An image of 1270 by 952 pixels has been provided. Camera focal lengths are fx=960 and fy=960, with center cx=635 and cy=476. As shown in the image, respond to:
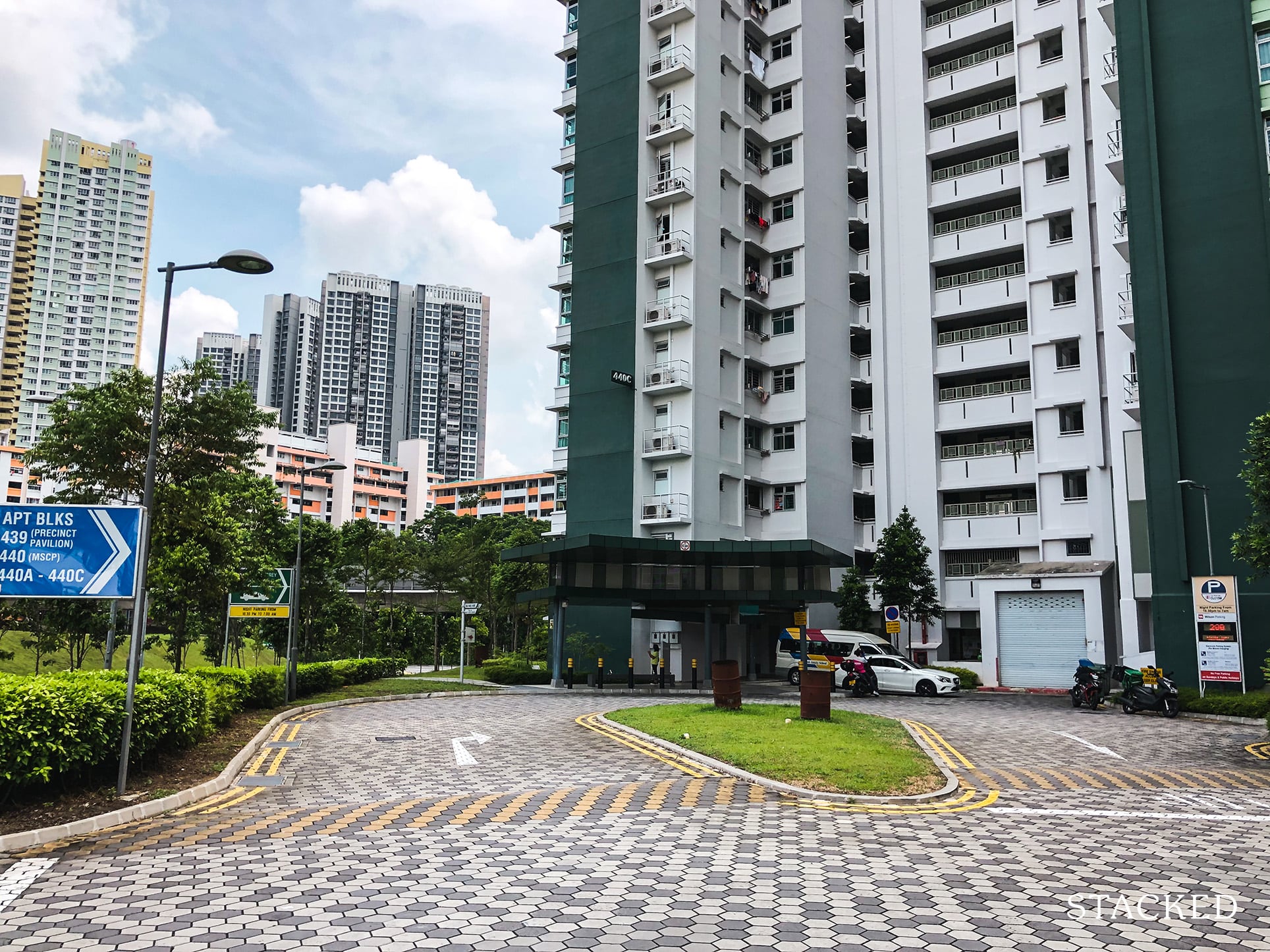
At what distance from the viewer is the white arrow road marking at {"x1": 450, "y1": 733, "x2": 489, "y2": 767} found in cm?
1584

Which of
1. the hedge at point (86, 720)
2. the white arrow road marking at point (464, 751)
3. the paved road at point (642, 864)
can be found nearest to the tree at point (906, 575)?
the paved road at point (642, 864)

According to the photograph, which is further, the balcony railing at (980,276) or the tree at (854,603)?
the balcony railing at (980,276)

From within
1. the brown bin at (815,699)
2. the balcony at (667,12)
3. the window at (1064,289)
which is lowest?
the brown bin at (815,699)

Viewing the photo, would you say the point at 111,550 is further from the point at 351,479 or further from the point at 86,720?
the point at 351,479

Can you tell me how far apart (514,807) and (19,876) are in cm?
523

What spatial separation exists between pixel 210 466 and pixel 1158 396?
28831mm

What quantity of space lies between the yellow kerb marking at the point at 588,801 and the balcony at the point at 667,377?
32092 millimetres

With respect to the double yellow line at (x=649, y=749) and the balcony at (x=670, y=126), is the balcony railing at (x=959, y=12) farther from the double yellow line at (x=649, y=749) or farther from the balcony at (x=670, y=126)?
the double yellow line at (x=649, y=749)

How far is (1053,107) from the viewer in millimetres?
46812

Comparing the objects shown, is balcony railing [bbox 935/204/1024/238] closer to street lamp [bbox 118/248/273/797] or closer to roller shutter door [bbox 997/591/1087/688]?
roller shutter door [bbox 997/591/1087/688]

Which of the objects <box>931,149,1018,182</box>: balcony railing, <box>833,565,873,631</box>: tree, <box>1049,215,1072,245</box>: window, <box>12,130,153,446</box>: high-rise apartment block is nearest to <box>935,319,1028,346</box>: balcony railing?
<box>1049,215,1072,245</box>: window

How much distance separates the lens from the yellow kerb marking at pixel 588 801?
37.7 ft

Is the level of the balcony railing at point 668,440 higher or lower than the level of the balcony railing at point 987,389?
lower

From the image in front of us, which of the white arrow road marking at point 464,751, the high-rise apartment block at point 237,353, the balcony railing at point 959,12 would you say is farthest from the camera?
the high-rise apartment block at point 237,353
